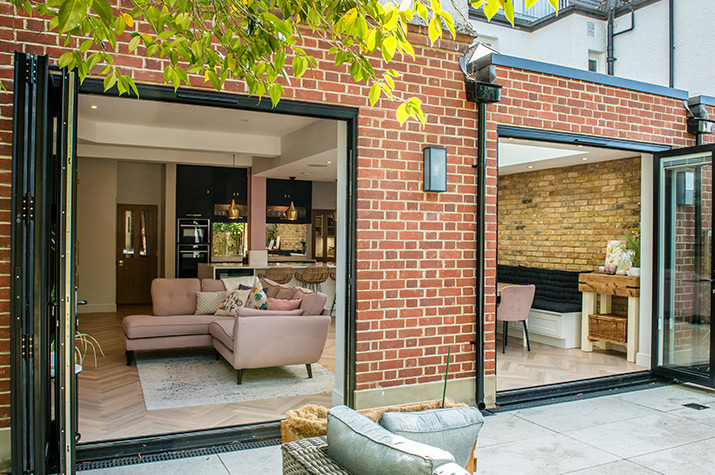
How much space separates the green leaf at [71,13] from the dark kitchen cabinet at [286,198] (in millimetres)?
11013

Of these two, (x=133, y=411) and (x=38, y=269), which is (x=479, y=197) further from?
(x=133, y=411)

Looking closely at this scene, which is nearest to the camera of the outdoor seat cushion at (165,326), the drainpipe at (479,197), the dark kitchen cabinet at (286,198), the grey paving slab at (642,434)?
the grey paving slab at (642,434)

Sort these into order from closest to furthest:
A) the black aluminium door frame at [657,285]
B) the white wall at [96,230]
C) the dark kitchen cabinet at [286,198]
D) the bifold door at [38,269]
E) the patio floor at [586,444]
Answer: the bifold door at [38,269]
the patio floor at [586,444]
the black aluminium door frame at [657,285]
the white wall at [96,230]
the dark kitchen cabinet at [286,198]

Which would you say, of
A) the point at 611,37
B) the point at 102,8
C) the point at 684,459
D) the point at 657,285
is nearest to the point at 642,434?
the point at 684,459

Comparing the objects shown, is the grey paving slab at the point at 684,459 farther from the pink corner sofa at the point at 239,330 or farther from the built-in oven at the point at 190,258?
the built-in oven at the point at 190,258

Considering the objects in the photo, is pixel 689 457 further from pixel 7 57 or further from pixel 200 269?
pixel 200 269

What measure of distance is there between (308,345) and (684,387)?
3797 mm

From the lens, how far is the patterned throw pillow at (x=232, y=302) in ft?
23.2

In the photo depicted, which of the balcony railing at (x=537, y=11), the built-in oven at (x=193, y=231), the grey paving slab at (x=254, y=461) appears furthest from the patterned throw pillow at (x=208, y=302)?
the balcony railing at (x=537, y=11)

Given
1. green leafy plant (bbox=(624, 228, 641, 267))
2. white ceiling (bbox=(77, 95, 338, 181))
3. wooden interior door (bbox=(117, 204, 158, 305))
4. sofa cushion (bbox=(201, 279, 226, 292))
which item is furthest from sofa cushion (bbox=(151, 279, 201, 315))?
green leafy plant (bbox=(624, 228, 641, 267))

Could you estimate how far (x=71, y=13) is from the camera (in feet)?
5.33

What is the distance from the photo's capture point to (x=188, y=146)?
9.31 m

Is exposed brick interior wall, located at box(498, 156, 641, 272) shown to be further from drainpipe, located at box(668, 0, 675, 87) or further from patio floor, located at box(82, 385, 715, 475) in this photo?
patio floor, located at box(82, 385, 715, 475)

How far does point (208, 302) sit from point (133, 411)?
8.51ft
